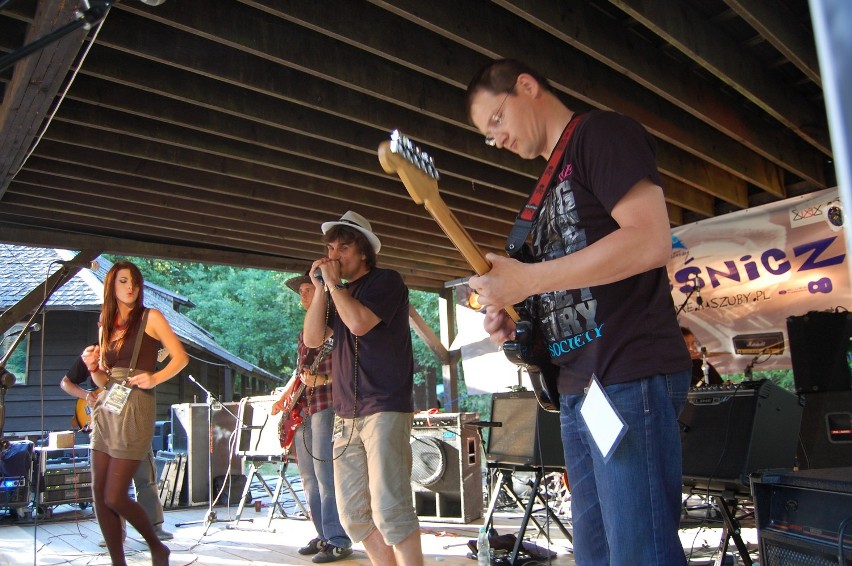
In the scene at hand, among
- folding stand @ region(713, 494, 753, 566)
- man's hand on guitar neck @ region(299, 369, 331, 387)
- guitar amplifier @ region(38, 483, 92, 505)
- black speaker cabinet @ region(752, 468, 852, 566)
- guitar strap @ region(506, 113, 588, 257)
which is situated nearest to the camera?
guitar strap @ region(506, 113, 588, 257)

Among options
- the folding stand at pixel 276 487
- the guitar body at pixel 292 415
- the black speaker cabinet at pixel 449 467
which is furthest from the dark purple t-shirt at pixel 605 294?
the folding stand at pixel 276 487

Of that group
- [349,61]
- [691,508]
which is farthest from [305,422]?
[691,508]

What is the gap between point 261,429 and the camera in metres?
7.63

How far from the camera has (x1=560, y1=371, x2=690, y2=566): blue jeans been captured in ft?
4.86

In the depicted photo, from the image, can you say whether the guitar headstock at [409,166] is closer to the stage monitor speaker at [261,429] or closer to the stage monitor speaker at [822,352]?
the stage monitor speaker at [822,352]

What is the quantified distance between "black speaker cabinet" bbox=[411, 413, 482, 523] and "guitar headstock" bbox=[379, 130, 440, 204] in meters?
5.09

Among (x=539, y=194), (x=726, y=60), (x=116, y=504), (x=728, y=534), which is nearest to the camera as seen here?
(x=539, y=194)

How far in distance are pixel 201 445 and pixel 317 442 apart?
15.8 ft

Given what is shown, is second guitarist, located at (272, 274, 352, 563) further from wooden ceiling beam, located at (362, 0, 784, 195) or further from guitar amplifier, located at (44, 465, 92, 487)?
guitar amplifier, located at (44, 465, 92, 487)

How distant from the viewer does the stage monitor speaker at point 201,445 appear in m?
8.84

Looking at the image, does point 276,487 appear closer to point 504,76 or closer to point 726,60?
point 726,60

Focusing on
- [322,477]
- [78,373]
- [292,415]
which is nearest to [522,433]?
[322,477]

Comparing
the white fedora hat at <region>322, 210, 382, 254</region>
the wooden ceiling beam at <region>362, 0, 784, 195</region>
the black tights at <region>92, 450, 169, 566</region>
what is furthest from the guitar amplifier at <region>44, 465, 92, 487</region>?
the wooden ceiling beam at <region>362, 0, 784, 195</region>

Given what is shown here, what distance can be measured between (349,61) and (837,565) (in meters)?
3.77
